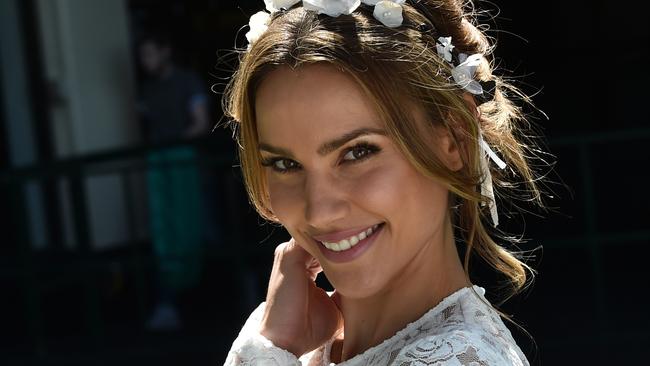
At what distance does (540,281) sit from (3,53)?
3.69 m

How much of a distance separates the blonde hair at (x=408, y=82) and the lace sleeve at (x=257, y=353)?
0.26 meters

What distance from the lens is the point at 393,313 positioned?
182 cm

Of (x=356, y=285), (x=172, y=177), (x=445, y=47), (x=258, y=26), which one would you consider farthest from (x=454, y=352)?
(x=172, y=177)

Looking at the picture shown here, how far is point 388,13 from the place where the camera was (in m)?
1.75

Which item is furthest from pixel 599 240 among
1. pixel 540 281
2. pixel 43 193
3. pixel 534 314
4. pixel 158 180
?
pixel 43 193

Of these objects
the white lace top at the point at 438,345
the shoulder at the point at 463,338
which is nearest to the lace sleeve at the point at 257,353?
the white lace top at the point at 438,345

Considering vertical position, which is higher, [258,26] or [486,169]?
[258,26]

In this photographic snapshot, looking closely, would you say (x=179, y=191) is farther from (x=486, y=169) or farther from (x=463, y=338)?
(x=463, y=338)

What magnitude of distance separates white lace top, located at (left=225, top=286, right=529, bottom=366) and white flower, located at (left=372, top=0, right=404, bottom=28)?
0.42 meters

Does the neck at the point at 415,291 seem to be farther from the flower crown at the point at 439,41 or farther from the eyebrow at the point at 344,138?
the eyebrow at the point at 344,138

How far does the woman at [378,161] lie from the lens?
1679 mm

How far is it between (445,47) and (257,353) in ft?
1.86

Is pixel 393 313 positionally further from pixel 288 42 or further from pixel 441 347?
pixel 288 42

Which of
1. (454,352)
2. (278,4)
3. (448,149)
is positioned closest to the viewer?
(454,352)
